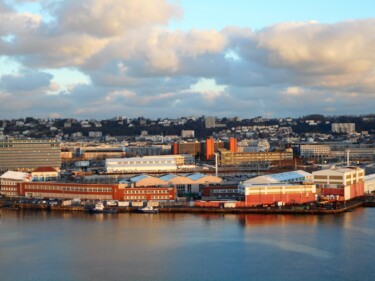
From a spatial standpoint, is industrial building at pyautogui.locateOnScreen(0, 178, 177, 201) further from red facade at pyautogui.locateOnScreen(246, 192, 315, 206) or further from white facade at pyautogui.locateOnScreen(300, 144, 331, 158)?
white facade at pyautogui.locateOnScreen(300, 144, 331, 158)

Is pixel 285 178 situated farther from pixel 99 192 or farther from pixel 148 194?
pixel 99 192

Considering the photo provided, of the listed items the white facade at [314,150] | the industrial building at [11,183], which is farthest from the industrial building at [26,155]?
the white facade at [314,150]

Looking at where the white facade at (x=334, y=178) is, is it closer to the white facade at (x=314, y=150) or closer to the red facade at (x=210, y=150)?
the red facade at (x=210, y=150)

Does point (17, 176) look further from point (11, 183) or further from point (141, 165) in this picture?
point (141, 165)

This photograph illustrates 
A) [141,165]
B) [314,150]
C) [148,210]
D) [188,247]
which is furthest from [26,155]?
[188,247]

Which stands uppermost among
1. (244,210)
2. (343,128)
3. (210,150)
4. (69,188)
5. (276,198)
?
(343,128)

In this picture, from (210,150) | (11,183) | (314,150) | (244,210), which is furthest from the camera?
(314,150)

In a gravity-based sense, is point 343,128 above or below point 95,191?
above

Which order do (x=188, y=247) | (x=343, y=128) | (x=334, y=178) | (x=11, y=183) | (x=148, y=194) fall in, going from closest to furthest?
(x=188, y=247), (x=148, y=194), (x=334, y=178), (x=11, y=183), (x=343, y=128)

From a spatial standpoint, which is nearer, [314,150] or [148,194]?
[148,194]

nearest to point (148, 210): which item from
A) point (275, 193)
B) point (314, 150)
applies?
point (275, 193)
